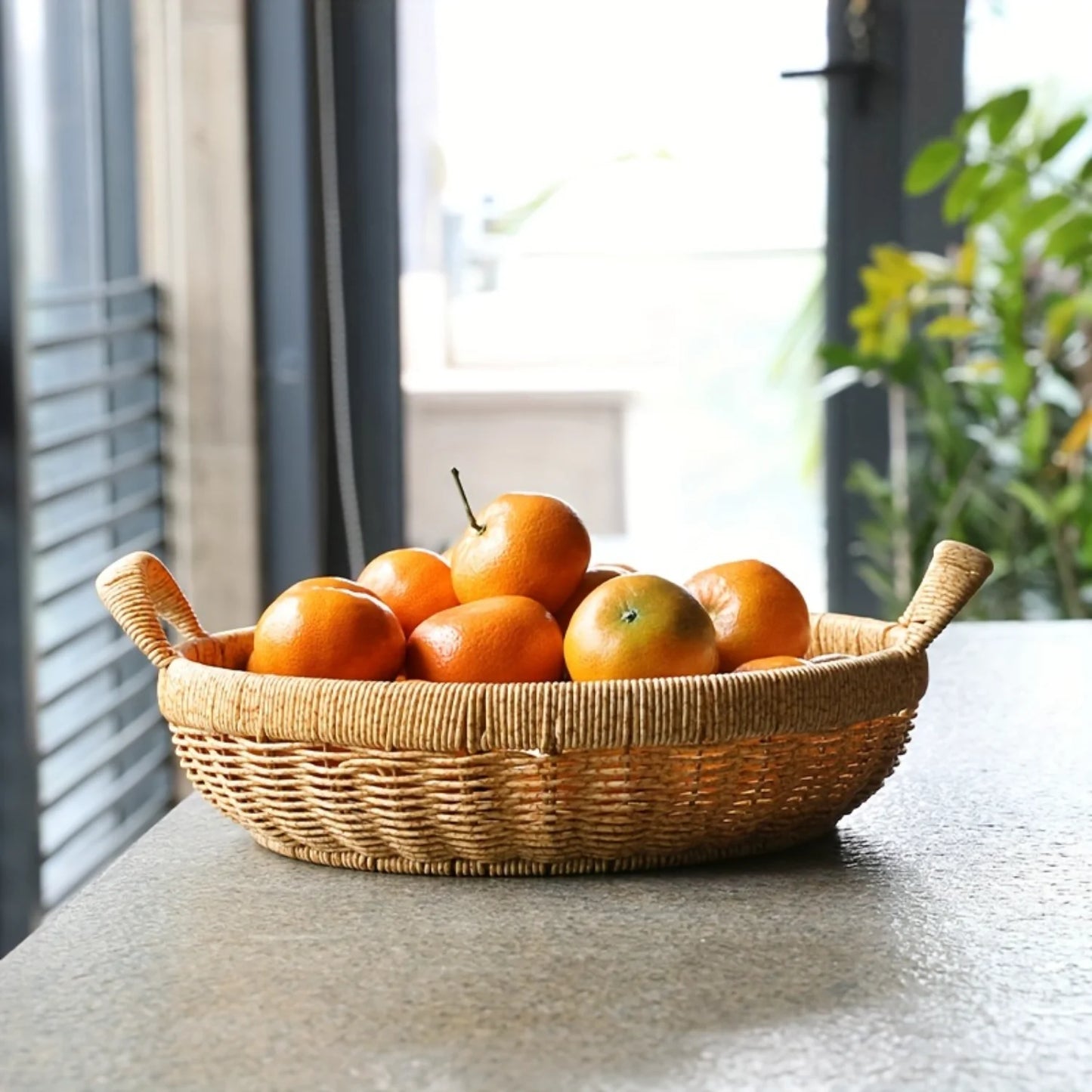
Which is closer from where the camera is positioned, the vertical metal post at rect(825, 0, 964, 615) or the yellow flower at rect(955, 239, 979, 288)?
the yellow flower at rect(955, 239, 979, 288)

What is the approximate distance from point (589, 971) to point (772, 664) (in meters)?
0.20

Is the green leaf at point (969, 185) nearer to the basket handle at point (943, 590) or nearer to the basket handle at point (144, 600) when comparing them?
the basket handle at point (943, 590)

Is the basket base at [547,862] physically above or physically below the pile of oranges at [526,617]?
below

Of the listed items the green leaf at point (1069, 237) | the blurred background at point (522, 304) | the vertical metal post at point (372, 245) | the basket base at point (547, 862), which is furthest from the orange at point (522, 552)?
the vertical metal post at point (372, 245)

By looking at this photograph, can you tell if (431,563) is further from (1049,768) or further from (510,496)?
(1049,768)

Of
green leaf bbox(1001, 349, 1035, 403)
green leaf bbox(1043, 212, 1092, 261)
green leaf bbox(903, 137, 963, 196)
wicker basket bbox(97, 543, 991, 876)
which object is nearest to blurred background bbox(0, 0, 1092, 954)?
green leaf bbox(1001, 349, 1035, 403)

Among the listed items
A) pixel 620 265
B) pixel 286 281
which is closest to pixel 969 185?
pixel 620 265

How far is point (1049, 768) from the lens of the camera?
99cm

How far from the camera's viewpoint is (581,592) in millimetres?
868

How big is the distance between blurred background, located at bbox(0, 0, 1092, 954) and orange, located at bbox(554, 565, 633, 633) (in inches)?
62.2

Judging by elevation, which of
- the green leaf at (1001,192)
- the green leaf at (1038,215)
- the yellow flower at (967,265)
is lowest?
the yellow flower at (967,265)

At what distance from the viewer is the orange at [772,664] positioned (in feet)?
2.57

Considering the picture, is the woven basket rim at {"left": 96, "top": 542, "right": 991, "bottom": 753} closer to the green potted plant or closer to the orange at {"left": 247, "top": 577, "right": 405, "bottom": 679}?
the orange at {"left": 247, "top": 577, "right": 405, "bottom": 679}

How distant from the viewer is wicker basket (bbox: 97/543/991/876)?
0.74m
